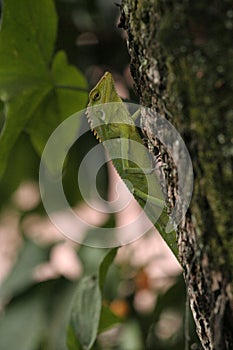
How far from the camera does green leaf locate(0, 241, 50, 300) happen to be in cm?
132

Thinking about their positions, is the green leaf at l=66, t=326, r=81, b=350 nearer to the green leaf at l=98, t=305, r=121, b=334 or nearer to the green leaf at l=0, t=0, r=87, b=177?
the green leaf at l=98, t=305, r=121, b=334

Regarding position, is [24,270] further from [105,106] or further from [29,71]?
[105,106]

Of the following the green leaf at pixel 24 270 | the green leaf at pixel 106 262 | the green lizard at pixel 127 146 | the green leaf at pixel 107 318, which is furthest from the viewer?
the green leaf at pixel 24 270

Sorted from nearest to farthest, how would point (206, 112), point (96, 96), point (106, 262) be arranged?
1. point (206, 112)
2. point (96, 96)
3. point (106, 262)

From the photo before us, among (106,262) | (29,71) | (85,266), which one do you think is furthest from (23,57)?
(85,266)

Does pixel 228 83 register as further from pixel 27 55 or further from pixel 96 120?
→ pixel 27 55

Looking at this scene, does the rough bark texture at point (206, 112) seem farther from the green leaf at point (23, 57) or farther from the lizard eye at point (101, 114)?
the green leaf at point (23, 57)

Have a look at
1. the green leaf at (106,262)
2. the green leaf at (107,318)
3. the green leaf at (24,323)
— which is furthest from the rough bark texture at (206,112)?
the green leaf at (24,323)

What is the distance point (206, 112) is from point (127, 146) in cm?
22

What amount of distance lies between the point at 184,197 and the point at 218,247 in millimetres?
48

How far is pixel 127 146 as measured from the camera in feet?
2.03

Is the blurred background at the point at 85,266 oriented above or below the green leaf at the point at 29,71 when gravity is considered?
below

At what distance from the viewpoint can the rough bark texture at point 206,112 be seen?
0.40 m

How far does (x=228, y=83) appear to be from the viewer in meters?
0.40
